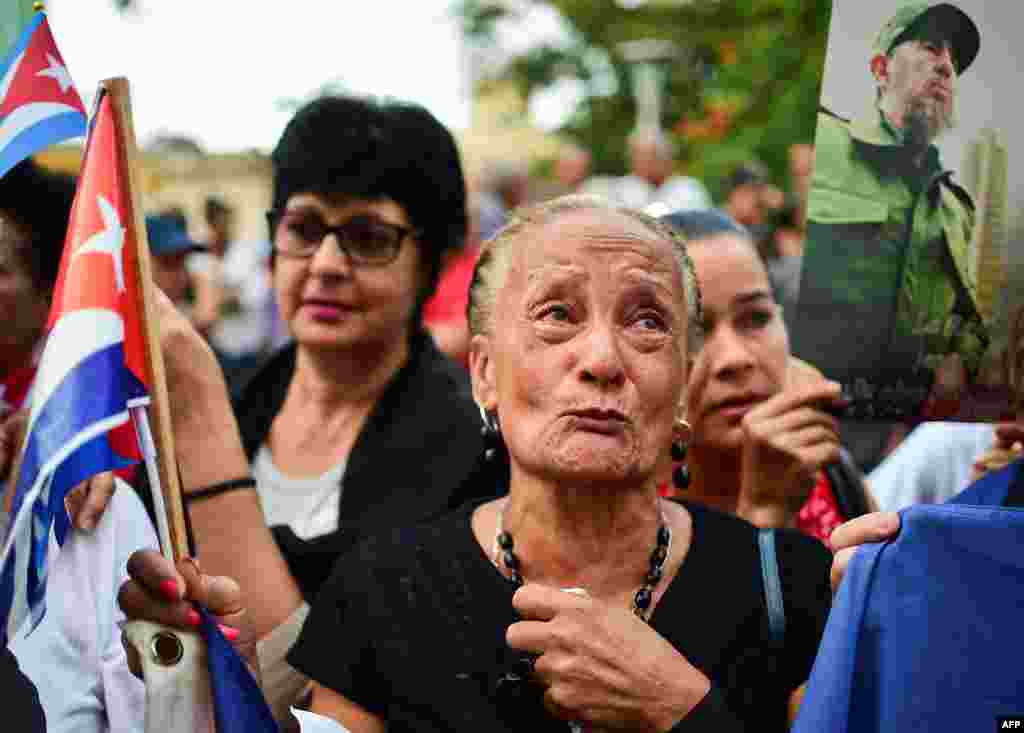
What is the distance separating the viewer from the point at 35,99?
275cm

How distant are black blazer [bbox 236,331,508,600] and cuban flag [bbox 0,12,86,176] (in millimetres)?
1155

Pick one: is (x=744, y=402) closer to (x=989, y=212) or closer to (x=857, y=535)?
(x=989, y=212)

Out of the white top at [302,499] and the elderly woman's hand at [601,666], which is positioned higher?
the elderly woman's hand at [601,666]

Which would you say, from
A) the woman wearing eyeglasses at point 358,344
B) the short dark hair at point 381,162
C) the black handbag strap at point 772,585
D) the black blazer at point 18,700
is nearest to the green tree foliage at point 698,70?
the short dark hair at point 381,162

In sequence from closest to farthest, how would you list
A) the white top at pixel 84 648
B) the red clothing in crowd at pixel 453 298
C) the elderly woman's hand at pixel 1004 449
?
the white top at pixel 84 648
the elderly woman's hand at pixel 1004 449
the red clothing in crowd at pixel 453 298

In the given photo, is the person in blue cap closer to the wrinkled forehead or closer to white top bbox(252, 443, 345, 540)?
white top bbox(252, 443, 345, 540)

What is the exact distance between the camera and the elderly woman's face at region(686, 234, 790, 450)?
12.7ft

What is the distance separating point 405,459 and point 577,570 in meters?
0.99

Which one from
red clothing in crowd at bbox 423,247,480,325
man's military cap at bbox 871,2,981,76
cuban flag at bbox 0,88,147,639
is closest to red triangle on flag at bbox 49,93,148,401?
cuban flag at bbox 0,88,147,639

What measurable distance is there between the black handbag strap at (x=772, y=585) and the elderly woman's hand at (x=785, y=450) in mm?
674

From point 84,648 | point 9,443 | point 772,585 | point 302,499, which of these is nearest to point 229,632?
point 84,648

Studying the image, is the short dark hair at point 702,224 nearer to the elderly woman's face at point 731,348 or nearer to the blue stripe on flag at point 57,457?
the elderly woman's face at point 731,348

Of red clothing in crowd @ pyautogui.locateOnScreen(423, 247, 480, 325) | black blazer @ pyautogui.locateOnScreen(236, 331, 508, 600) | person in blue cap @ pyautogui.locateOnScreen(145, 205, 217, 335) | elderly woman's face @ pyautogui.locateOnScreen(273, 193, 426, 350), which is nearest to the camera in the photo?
black blazer @ pyautogui.locateOnScreen(236, 331, 508, 600)

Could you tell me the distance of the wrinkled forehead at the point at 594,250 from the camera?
282 centimetres
